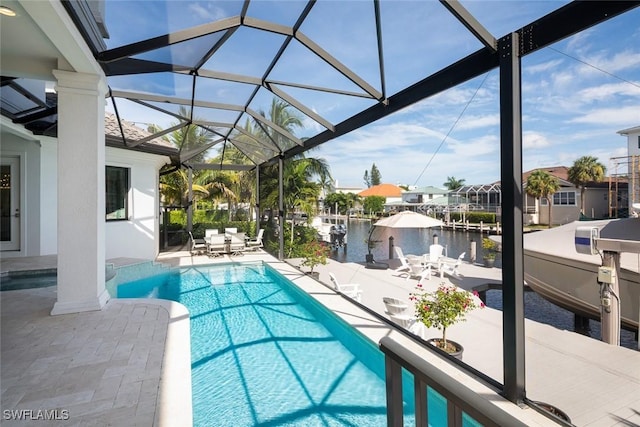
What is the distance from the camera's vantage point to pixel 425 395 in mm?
1285

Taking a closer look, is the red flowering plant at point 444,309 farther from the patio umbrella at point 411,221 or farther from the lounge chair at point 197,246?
the lounge chair at point 197,246

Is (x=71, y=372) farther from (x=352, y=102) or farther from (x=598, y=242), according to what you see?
(x=598, y=242)

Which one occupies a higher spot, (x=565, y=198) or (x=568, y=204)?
(x=565, y=198)

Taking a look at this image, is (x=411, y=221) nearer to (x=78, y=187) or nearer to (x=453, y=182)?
(x=78, y=187)

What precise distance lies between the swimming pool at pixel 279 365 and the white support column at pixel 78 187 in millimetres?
1907

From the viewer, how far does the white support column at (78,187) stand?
4754 mm

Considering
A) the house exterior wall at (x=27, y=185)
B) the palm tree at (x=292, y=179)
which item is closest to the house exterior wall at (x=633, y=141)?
the palm tree at (x=292, y=179)

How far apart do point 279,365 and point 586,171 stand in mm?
34608

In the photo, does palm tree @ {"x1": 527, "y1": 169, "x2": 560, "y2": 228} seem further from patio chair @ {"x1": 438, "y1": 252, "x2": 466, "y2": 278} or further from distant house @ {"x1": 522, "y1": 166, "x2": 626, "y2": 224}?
patio chair @ {"x1": 438, "y1": 252, "x2": 466, "y2": 278}

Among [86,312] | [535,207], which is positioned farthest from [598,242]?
[535,207]

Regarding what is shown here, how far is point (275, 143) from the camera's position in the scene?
997cm

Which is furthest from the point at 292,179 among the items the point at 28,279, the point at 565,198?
the point at 565,198

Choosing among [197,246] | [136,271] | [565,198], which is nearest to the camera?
[136,271]

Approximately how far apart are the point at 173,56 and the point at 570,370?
6.87 m
